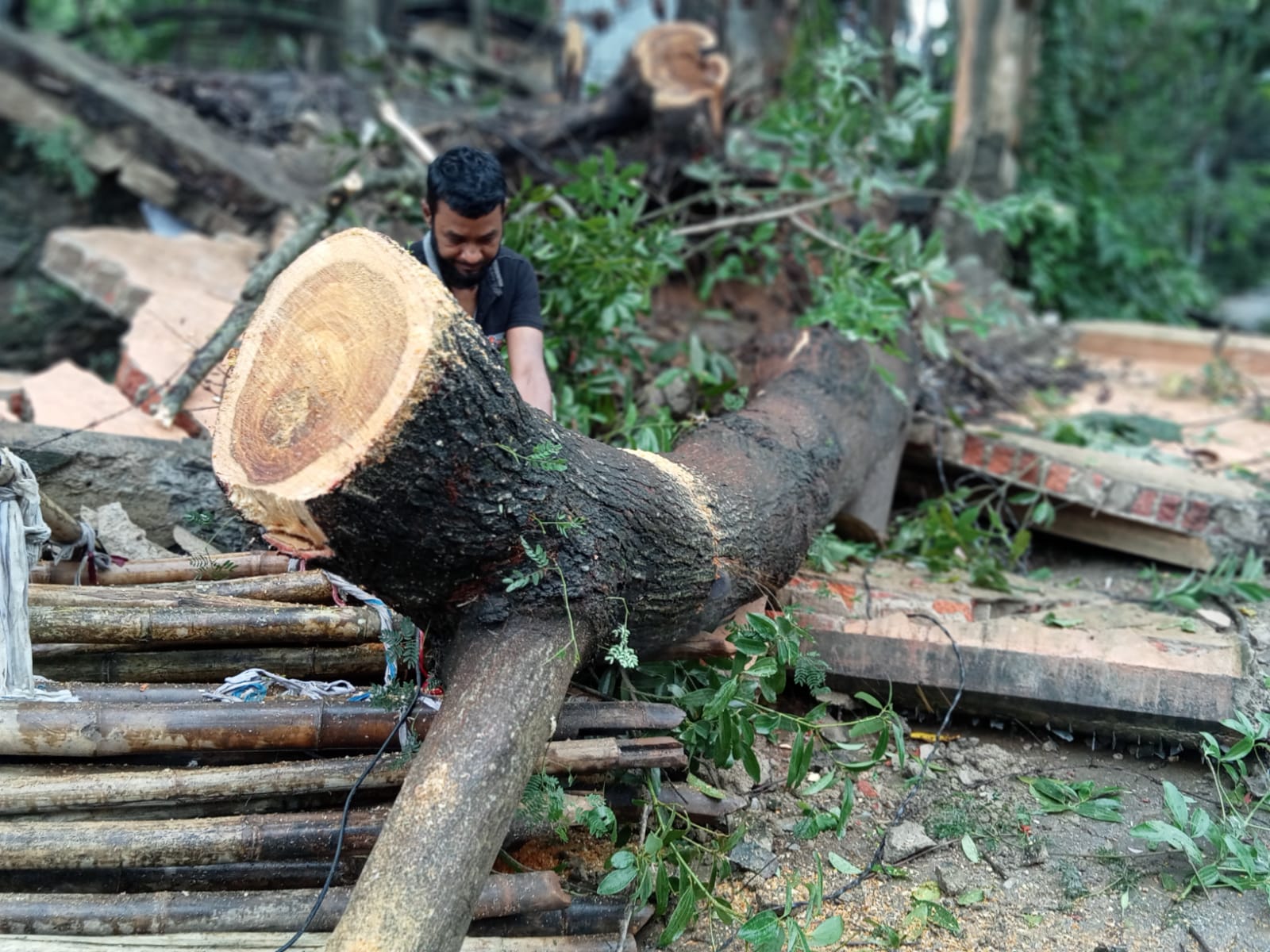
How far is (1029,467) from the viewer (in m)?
3.98

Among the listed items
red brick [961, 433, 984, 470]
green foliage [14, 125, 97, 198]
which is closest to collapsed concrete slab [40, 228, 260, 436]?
green foliage [14, 125, 97, 198]

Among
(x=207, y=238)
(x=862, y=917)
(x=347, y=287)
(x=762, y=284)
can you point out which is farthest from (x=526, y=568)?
(x=207, y=238)

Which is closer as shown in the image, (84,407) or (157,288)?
(84,407)

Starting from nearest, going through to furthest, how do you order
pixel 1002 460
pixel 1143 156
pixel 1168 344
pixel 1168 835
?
1. pixel 1168 835
2. pixel 1002 460
3. pixel 1168 344
4. pixel 1143 156

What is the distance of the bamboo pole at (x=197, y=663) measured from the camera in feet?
7.63

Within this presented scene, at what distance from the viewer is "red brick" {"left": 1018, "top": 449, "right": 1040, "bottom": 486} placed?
13.0 ft

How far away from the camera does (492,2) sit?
519 inches

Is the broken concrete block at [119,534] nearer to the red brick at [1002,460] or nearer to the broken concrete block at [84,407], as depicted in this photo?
the broken concrete block at [84,407]

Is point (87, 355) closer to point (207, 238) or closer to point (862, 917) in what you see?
point (207, 238)

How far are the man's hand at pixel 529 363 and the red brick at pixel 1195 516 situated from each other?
89.9 inches

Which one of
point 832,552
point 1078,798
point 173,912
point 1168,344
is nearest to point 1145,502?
point 832,552

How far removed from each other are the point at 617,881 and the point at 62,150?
5474 mm

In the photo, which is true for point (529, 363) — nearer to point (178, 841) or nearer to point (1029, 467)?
point (178, 841)

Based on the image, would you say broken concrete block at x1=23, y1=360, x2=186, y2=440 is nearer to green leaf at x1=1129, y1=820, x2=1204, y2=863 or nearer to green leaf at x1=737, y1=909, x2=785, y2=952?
green leaf at x1=737, y1=909, x2=785, y2=952
